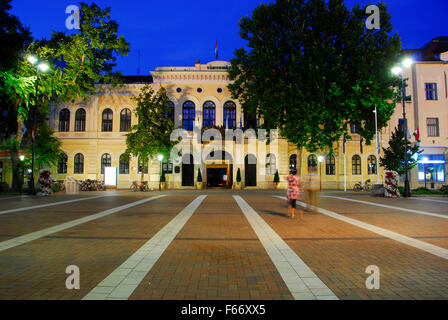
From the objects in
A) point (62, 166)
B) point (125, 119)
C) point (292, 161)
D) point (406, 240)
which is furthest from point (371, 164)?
point (62, 166)

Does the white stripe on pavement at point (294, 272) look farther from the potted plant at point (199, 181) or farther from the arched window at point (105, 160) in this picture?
the arched window at point (105, 160)

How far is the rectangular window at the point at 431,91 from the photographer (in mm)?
33219

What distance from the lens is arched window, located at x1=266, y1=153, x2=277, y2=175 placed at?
32.1m

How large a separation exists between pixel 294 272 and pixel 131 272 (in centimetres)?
246

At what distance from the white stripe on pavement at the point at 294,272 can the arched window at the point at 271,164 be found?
25409 millimetres

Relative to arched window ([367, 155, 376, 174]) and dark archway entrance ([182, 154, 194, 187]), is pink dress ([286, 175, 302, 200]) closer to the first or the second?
dark archway entrance ([182, 154, 194, 187])

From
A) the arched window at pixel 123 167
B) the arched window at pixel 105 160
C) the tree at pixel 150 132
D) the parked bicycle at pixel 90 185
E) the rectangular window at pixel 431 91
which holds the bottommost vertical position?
the parked bicycle at pixel 90 185

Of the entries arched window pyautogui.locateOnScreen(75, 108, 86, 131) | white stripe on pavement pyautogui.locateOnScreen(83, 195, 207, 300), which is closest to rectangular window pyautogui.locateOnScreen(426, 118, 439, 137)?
white stripe on pavement pyautogui.locateOnScreen(83, 195, 207, 300)

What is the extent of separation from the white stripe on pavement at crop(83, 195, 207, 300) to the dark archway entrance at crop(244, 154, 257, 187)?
85.0 ft

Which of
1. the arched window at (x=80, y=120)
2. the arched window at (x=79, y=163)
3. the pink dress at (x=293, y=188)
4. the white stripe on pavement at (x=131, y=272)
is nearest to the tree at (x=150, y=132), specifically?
the arched window at (x=79, y=163)

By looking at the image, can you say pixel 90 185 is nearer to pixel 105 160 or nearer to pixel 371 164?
pixel 105 160
